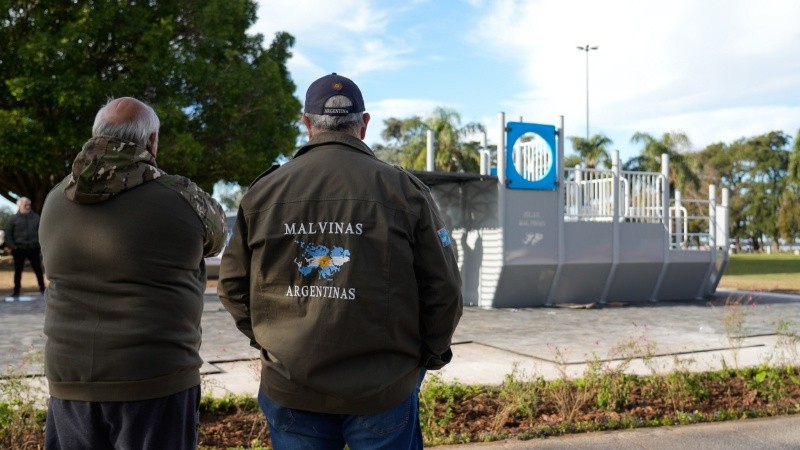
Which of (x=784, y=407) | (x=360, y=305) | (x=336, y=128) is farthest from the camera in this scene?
(x=784, y=407)

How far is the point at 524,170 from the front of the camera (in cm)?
1462

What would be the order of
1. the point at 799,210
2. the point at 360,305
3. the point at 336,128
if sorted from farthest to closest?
the point at 799,210, the point at 336,128, the point at 360,305

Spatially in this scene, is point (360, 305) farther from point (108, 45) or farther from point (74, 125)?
point (108, 45)

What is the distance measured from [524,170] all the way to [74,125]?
38.9 feet

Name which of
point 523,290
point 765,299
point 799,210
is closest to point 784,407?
point 523,290

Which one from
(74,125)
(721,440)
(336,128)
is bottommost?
(721,440)

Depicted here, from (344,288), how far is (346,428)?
0.45 metres

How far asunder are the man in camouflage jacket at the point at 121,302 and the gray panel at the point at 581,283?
12700 millimetres

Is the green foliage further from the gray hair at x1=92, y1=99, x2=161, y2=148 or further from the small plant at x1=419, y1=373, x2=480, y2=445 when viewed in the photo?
the gray hair at x1=92, y1=99, x2=161, y2=148

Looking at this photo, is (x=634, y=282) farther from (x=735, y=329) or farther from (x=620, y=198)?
(x=735, y=329)

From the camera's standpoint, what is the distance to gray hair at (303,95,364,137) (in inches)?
97.9

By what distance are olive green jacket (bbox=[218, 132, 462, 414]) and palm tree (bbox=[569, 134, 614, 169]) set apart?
1790 inches

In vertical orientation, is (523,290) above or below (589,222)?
below

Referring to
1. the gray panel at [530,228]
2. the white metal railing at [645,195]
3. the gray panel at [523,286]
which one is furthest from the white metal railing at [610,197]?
the gray panel at [523,286]
